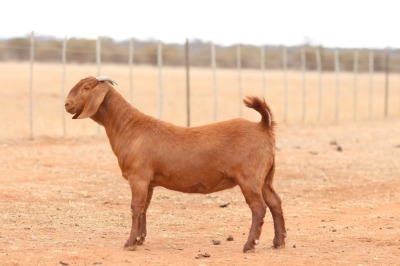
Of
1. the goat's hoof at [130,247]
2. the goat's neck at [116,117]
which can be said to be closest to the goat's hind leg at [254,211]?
the goat's hoof at [130,247]

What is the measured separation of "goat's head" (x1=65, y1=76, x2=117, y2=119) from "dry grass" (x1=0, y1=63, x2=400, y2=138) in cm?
1216

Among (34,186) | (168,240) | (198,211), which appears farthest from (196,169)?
(34,186)

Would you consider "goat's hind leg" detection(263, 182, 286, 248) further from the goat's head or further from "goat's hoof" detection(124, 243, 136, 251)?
the goat's head

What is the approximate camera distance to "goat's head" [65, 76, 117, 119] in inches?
399

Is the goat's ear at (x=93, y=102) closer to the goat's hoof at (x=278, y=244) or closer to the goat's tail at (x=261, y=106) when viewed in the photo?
the goat's tail at (x=261, y=106)

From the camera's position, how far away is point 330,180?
16984mm

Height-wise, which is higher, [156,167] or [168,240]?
[156,167]

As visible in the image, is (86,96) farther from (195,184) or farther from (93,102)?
(195,184)

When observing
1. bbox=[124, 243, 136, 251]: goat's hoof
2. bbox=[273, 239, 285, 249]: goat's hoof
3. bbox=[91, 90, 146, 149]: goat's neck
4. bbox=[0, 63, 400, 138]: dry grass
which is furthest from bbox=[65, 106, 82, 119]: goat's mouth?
bbox=[0, 63, 400, 138]: dry grass

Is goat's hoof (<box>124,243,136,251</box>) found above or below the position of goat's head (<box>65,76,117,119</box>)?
below

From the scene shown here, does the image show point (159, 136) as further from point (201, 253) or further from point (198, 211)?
point (198, 211)

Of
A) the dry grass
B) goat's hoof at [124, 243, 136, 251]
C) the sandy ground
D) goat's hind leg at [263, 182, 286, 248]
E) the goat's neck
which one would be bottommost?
the dry grass

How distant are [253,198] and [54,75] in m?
36.9

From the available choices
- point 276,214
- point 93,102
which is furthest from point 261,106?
point 93,102
